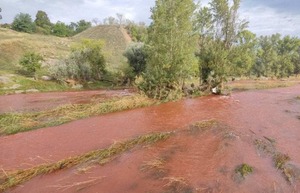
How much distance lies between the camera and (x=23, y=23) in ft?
220

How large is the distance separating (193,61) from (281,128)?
9114 mm

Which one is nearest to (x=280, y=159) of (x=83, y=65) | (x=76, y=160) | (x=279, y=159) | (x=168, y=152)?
(x=279, y=159)

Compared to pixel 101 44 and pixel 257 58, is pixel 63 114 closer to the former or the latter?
pixel 101 44

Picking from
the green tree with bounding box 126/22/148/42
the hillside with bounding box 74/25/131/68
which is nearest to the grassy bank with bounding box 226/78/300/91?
the hillside with bounding box 74/25/131/68

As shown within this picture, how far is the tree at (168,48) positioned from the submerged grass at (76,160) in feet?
27.4

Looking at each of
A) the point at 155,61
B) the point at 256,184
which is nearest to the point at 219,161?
the point at 256,184

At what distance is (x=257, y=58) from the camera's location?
183ft

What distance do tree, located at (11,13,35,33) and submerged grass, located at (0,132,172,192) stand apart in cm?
6682

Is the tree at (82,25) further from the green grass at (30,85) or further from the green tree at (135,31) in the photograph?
Result: the green grass at (30,85)

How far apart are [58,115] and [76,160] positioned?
6.98 m

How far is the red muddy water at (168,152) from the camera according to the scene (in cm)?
677

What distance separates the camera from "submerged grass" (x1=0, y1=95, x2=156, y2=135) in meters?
12.4

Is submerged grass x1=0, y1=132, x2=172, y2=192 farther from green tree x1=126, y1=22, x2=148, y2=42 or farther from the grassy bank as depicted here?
green tree x1=126, y1=22, x2=148, y2=42

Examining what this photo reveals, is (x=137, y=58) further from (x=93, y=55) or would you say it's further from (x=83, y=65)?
(x=83, y=65)
